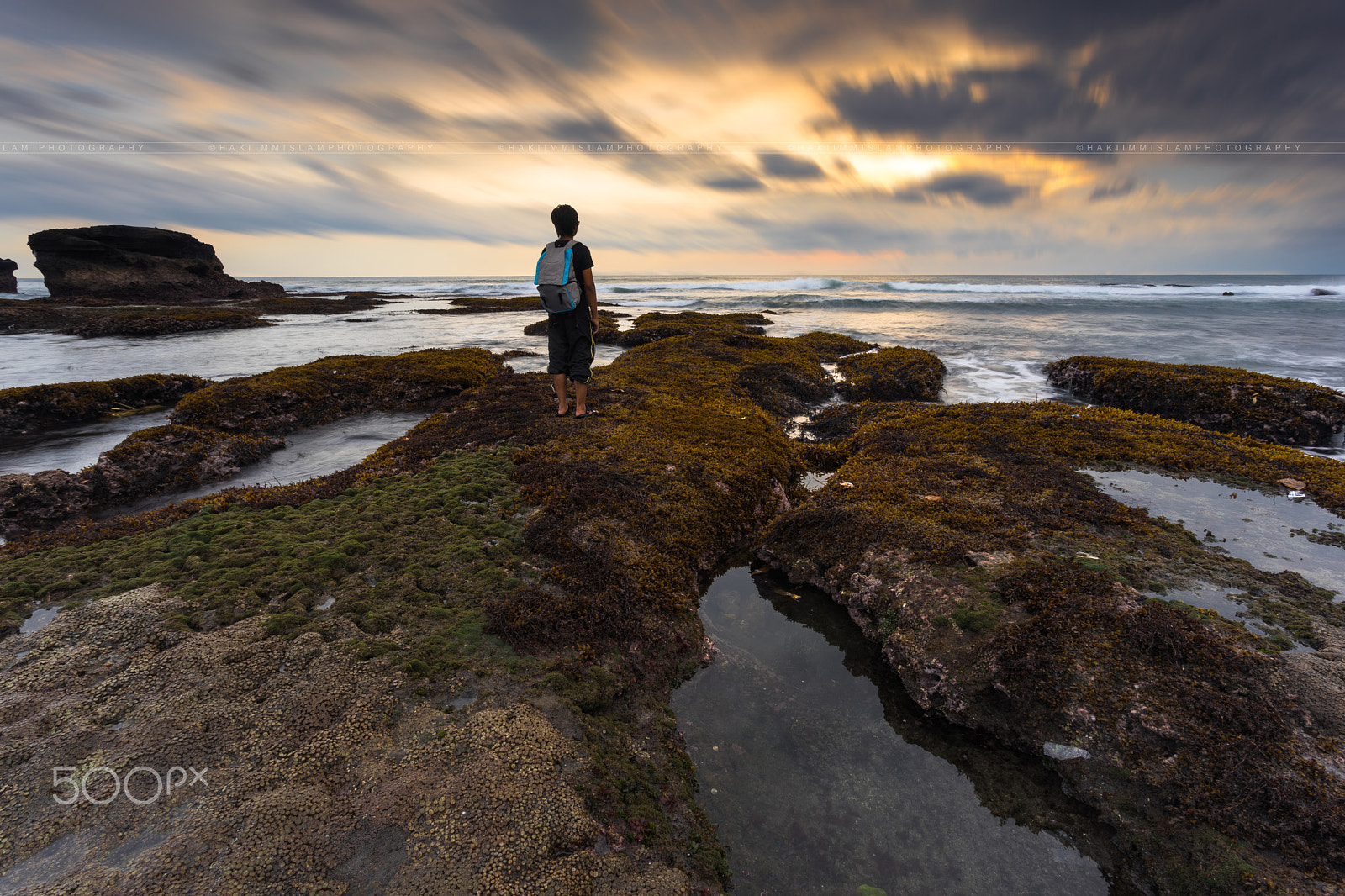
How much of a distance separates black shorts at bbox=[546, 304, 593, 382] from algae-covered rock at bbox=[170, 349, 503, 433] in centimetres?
720

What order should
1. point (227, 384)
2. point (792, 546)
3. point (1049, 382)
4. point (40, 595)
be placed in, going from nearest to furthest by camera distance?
point (40, 595) < point (792, 546) < point (227, 384) < point (1049, 382)

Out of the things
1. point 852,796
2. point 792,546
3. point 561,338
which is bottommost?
point 852,796

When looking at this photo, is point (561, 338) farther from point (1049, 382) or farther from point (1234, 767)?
point (1049, 382)

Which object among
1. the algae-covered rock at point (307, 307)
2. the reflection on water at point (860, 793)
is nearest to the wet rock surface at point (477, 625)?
the reflection on water at point (860, 793)

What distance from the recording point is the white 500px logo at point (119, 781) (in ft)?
8.46

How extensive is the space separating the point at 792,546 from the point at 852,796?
3.02m

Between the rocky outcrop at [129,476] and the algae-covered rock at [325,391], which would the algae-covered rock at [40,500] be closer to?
the rocky outcrop at [129,476]

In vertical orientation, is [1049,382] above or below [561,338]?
below

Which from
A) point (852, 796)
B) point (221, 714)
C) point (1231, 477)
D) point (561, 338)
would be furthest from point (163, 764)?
point (1231, 477)

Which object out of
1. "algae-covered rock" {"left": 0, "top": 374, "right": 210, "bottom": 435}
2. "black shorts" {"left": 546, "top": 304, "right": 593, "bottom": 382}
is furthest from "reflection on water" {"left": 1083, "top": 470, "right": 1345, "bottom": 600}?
"algae-covered rock" {"left": 0, "top": 374, "right": 210, "bottom": 435}

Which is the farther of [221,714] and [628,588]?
[628,588]

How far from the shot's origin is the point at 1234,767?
3207 mm

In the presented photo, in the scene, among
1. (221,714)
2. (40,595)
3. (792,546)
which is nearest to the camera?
(221,714)

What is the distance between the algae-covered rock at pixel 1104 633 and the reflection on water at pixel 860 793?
0.96 ft
